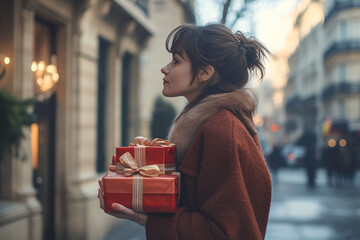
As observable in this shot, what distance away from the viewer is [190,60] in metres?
1.85

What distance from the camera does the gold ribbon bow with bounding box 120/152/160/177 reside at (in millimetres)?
1657

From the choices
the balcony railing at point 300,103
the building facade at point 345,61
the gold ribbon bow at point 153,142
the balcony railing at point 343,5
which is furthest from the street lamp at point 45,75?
the balcony railing at point 300,103

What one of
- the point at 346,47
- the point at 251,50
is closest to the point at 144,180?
the point at 251,50

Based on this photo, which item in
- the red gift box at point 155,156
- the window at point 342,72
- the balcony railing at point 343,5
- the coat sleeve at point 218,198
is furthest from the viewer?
the window at point 342,72

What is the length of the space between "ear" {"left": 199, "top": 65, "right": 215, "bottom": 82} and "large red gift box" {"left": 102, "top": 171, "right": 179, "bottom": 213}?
0.46 metres

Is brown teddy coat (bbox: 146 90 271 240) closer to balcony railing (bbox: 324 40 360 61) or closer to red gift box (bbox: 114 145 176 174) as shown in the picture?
red gift box (bbox: 114 145 176 174)

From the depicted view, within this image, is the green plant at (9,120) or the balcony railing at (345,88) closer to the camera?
the green plant at (9,120)

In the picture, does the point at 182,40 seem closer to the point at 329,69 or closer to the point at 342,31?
the point at 342,31

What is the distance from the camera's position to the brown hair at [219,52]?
181cm

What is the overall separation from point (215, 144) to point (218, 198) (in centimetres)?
21

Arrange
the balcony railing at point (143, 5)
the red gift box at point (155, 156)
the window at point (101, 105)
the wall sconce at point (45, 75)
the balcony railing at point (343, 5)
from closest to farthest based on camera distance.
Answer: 1. the red gift box at point (155, 156)
2. the wall sconce at point (45, 75)
3. the window at point (101, 105)
4. the balcony railing at point (143, 5)
5. the balcony railing at point (343, 5)

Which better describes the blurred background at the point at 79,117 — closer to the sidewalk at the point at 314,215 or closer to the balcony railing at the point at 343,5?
the sidewalk at the point at 314,215

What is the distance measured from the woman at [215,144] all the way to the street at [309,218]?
6.16m

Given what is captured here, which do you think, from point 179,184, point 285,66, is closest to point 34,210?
point 179,184
